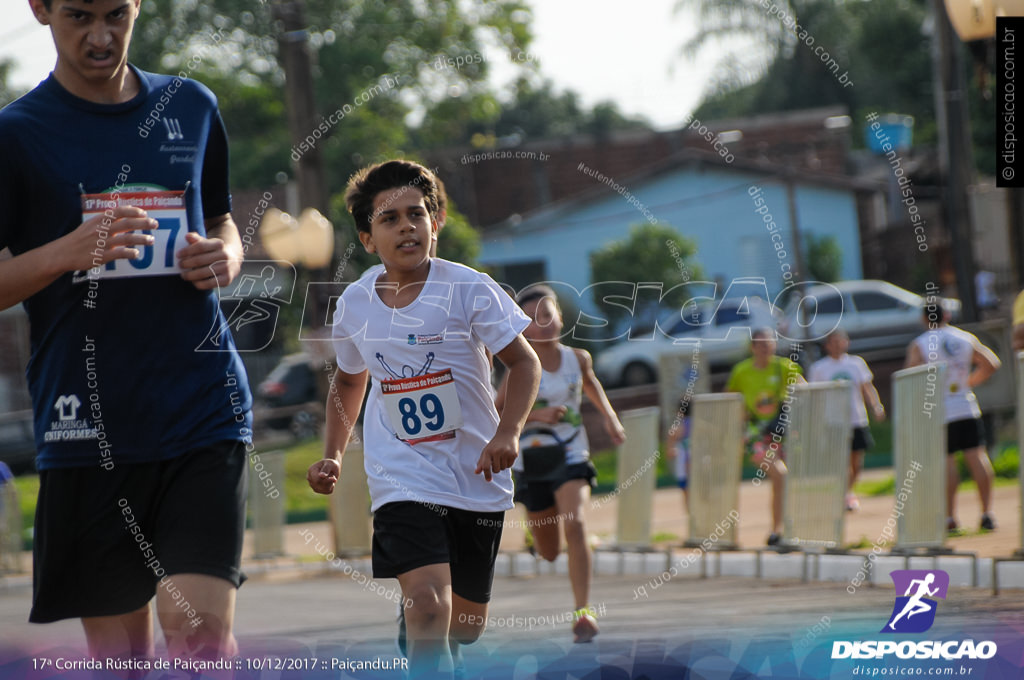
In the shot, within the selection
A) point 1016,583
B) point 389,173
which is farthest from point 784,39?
point 389,173

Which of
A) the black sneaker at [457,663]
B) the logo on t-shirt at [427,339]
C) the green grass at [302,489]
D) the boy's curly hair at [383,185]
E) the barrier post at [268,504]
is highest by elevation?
the boy's curly hair at [383,185]

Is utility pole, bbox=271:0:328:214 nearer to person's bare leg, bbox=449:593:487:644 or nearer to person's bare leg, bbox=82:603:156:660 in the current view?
person's bare leg, bbox=449:593:487:644

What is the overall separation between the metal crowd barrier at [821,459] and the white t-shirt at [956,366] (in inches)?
60.2

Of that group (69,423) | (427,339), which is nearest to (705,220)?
(427,339)

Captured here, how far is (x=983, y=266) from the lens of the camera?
25688 millimetres

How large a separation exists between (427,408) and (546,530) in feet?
11.7

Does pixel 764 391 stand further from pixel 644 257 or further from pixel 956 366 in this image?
pixel 644 257

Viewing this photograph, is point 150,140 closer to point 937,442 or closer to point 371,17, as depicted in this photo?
point 937,442

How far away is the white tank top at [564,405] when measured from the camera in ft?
25.1

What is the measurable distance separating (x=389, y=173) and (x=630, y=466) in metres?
7.09

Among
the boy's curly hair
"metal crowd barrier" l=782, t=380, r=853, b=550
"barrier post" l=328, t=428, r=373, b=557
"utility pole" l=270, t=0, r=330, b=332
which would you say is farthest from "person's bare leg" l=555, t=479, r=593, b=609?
"utility pole" l=270, t=0, r=330, b=332

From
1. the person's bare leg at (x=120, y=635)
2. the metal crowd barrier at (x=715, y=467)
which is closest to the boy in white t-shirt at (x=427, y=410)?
the person's bare leg at (x=120, y=635)

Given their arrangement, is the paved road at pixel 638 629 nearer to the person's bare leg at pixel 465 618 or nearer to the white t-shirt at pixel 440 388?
the person's bare leg at pixel 465 618

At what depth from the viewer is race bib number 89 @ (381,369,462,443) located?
4348 millimetres
